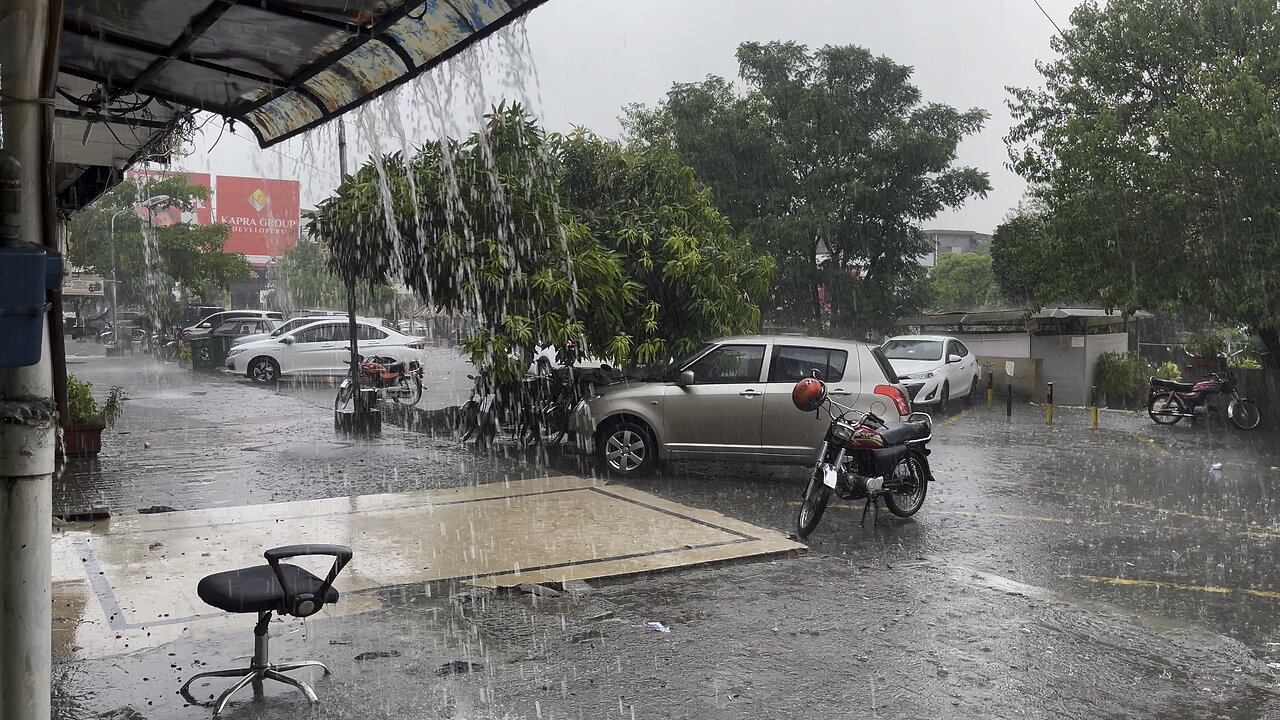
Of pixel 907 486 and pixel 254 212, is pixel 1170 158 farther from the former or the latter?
pixel 254 212

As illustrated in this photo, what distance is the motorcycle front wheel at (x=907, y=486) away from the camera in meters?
9.28

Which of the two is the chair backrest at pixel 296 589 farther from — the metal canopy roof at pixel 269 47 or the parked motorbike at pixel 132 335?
the parked motorbike at pixel 132 335

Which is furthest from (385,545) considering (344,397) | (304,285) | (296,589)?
(304,285)

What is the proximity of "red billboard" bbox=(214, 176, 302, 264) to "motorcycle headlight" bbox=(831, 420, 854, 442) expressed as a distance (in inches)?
2246

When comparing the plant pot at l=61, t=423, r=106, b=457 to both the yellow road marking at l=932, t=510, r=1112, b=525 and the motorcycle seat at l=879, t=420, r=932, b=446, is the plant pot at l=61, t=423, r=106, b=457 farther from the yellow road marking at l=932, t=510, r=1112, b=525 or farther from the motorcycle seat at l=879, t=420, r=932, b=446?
the yellow road marking at l=932, t=510, r=1112, b=525

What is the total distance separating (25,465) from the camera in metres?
3.16

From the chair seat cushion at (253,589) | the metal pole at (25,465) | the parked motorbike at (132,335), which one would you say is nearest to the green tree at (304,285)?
the parked motorbike at (132,335)

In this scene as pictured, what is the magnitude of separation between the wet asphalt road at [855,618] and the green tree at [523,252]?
6.20 feet

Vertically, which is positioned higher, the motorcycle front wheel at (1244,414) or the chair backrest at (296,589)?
the chair backrest at (296,589)

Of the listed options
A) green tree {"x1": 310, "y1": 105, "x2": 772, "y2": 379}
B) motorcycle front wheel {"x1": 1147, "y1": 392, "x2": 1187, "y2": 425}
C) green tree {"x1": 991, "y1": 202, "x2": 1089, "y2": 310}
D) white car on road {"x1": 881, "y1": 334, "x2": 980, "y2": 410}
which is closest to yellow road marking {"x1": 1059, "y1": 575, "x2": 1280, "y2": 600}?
green tree {"x1": 310, "y1": 105, "x2": 772, "y2": 379}

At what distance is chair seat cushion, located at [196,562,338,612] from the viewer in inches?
187

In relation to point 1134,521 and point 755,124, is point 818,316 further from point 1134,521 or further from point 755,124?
point 1134,521

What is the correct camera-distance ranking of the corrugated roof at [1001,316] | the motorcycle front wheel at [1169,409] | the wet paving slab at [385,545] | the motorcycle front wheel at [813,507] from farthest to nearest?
the corrugated roof at [1001,316] → the motorcycle front wheel at [1169,409] → the motorcycle front wheel at [813,507] → the wet paving slab at [385,545]

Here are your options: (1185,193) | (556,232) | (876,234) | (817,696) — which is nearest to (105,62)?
(817,696)
